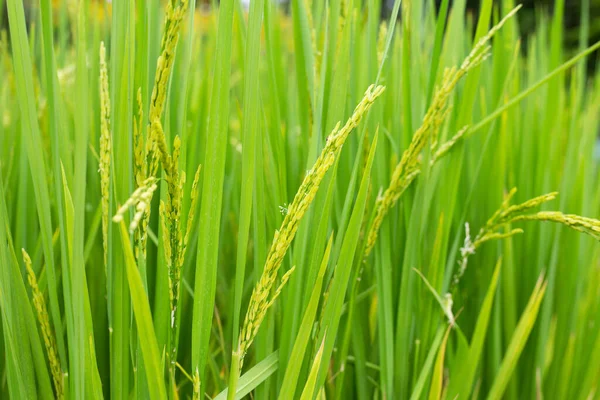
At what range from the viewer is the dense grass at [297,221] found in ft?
1.90

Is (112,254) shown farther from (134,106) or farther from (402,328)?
(402,328)

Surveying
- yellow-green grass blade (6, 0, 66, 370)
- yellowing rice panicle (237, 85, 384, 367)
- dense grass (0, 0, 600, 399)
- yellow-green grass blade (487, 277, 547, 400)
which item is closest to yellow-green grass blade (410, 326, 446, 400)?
dense grass (0, 0, 600, 399)

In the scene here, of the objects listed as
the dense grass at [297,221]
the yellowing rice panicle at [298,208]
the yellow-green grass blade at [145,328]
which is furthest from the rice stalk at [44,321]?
the yellowing rice panicle at [298,208]

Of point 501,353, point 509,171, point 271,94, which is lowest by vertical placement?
point 501,353

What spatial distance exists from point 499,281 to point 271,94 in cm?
49

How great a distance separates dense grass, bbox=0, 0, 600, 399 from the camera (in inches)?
22.9

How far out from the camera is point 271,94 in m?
0.85

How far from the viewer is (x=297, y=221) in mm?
512

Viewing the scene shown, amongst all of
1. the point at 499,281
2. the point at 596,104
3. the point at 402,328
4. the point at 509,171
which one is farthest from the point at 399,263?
the point at 596,104

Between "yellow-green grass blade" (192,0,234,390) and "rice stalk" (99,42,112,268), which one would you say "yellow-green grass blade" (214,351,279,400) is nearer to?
"yellow-green grass blade" (192,0,234,390)

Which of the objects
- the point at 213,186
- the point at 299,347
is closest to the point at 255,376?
the point at 299,347

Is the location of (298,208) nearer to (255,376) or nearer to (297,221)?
(297,221)

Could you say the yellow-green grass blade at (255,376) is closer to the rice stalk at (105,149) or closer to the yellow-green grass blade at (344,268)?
the yellow-green grass blade at (344,268)

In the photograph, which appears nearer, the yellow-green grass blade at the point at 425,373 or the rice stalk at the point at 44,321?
the rice stalk at the point at 44,321
